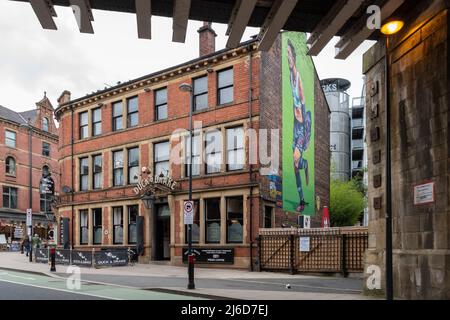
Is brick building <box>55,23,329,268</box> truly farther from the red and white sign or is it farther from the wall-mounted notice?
Answer: the wall-mounted notice

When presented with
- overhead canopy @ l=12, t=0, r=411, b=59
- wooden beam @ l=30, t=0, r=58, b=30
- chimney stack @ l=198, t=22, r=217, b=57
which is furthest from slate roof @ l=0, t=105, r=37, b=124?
overhead canopy @ l=12, t=0, r=411, b=59

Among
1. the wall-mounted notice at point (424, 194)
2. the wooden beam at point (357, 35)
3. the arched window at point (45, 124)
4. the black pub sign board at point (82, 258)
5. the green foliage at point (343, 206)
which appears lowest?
the black pub sign board at point (82, 258)

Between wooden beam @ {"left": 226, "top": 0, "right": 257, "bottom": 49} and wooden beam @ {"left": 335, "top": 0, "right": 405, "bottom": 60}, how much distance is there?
2.65m

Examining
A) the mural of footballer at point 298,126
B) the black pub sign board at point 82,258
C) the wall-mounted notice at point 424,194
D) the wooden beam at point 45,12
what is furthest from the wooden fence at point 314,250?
the wooden beam at point 45,12

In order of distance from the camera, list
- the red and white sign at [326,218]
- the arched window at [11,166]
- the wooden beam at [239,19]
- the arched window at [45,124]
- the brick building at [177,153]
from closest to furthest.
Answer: the wooden beam at [239,19]
the brick building at [177,153]
the red and white sign at [326,218]
the arched window at [11,166]
the arched window at [45,124]

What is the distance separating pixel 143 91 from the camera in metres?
28.6

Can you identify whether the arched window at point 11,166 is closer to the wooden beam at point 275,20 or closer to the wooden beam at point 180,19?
the wooden beam at point 180,19

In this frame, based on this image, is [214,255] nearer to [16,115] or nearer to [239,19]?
[239,19]

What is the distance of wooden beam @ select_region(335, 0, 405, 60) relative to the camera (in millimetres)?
10198

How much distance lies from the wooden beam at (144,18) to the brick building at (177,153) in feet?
42.5

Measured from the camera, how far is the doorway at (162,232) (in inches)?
1072

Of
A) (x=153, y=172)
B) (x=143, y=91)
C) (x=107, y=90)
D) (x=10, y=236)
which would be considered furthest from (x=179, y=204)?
(x=10, y=236)

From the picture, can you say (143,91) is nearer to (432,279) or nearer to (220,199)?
(220,199)
